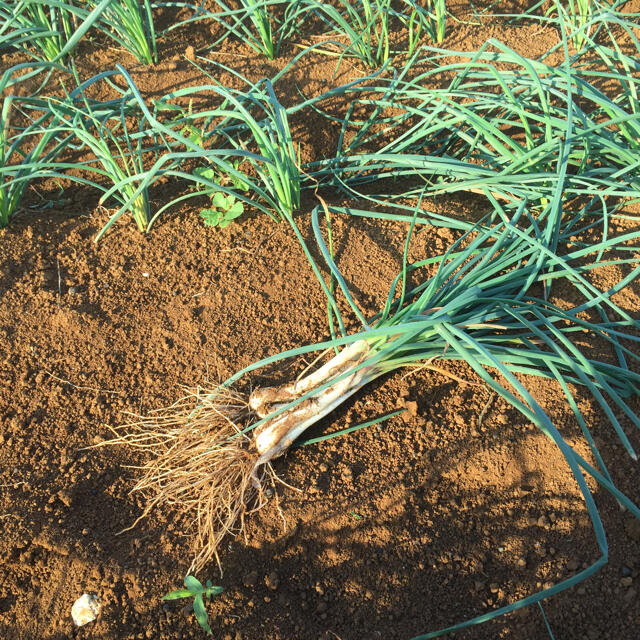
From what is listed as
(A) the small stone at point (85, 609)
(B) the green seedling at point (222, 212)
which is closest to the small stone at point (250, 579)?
(A) the small stone at point (85, 609)

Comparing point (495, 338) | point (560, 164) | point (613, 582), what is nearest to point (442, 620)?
point (613, 582)

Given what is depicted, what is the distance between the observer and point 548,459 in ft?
5.41

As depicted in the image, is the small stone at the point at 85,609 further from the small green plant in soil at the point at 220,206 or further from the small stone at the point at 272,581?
the small green plant in soil at the point at 220,206

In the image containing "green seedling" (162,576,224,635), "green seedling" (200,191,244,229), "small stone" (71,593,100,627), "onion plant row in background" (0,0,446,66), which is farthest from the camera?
"onion plant row in background" (0,0,446,66)

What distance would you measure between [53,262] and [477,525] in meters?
1.54

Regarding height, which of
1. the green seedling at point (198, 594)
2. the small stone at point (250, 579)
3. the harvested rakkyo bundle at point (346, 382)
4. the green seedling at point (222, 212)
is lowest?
the small stone at point (250, 579)

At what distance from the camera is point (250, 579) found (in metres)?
1.51

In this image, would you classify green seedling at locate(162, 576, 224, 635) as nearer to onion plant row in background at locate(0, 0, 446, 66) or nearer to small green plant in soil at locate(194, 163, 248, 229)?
small green plant in soil at locate(194, 163, 248, 229)

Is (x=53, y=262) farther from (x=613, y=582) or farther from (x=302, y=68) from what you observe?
(x=613, y=582)

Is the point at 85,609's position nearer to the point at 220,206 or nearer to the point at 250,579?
the point at 250,579

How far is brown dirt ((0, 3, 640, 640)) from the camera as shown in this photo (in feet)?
4.85

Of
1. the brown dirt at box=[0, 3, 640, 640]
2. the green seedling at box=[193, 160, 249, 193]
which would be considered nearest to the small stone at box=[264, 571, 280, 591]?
the brown dirt at box=[0, 3, 640, 640]

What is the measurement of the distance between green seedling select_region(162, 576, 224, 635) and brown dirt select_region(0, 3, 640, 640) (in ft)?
0.28

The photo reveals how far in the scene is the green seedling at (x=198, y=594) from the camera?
53.1 inches
